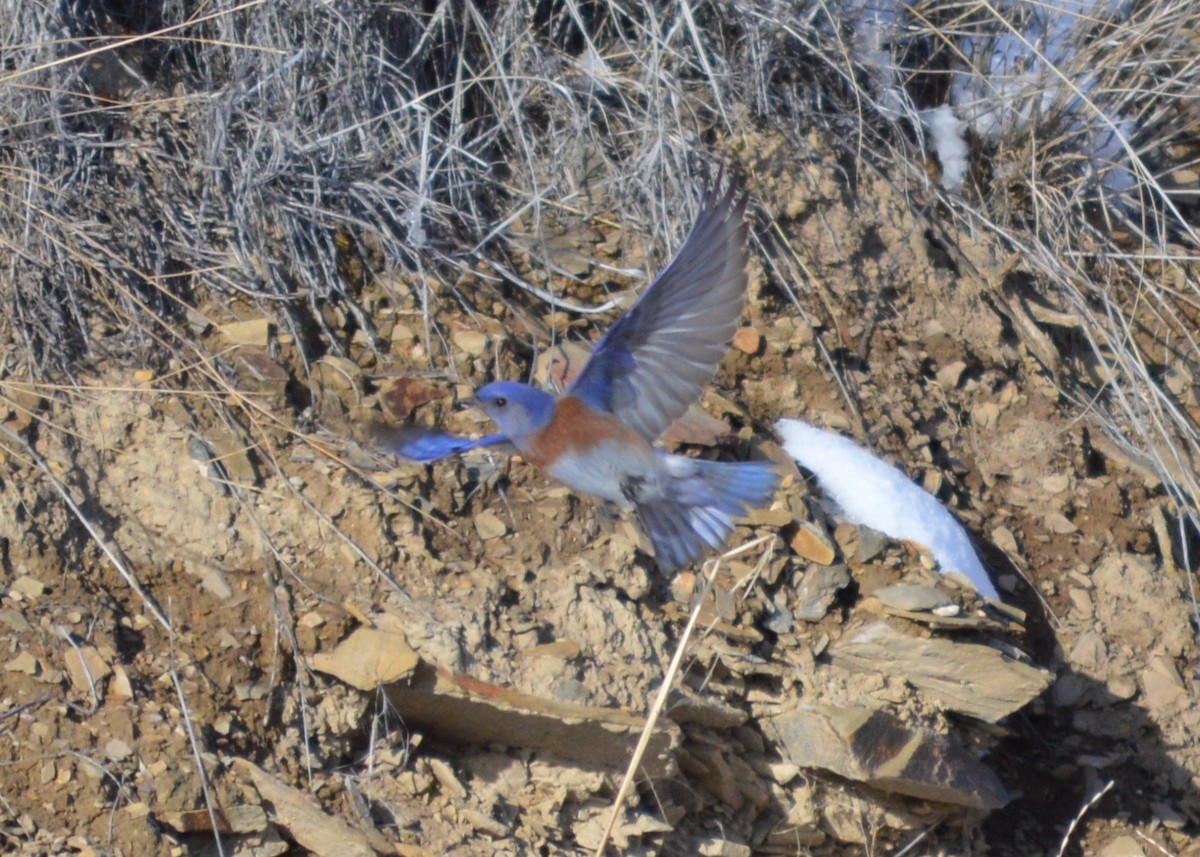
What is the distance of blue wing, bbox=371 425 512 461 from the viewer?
2918 millimetres

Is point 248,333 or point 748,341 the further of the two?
point 748,341

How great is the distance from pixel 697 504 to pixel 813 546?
0.47 meters

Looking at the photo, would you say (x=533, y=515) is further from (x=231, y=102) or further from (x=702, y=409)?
(x=231, y=102)

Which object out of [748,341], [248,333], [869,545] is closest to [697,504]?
[869,545]

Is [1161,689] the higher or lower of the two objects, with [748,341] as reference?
lower

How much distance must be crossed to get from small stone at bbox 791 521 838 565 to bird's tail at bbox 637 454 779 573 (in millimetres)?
371

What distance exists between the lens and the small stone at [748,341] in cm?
385

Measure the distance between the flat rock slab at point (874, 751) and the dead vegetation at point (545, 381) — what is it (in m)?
0.01

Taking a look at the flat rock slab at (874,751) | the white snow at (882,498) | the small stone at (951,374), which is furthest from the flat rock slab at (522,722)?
the small stone at (951,374)

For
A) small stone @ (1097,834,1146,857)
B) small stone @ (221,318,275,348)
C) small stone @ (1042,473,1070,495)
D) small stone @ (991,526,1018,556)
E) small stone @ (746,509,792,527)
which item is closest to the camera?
small stone @ (221,318,275,348)

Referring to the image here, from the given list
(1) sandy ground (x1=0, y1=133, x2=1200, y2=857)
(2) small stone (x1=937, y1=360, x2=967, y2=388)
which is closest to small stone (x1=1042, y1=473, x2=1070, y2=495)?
(1) sandy ground (x1=0, y1=133, x2=1200, y2=857)

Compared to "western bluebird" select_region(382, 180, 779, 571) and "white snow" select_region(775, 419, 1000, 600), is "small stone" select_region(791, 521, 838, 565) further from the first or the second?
"western bluebird" select_region(382, 180, 779, 571)

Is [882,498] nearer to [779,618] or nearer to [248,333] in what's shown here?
[779,618]

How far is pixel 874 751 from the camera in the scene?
328 centimetres
